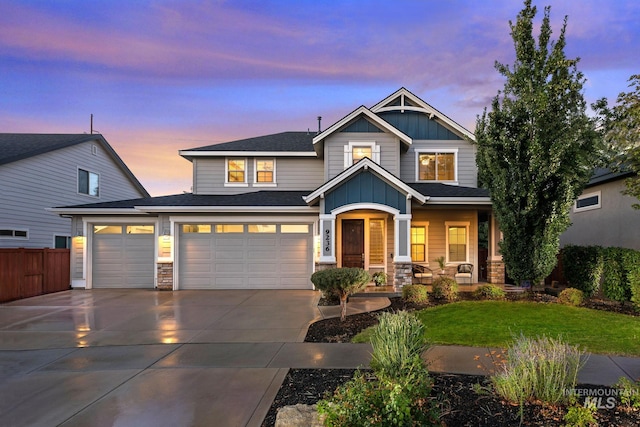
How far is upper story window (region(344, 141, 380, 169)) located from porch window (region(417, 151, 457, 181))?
2322mm

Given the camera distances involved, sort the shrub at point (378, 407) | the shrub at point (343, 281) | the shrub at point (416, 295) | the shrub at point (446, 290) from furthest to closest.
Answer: the shrub at point (446, 290) < the shrub at point (416, 295) < the shrub at point (343, 281) < the shrub at point (378, 407)

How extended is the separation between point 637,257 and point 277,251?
438 inches

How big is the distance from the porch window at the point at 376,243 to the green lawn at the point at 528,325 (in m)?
4.91

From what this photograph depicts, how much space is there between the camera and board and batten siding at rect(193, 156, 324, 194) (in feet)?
53.1

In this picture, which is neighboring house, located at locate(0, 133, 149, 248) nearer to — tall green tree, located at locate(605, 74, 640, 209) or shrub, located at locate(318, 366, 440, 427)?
shrub, located at locate(318, 366, 440, 427)

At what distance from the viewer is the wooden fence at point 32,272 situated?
12.0 metres

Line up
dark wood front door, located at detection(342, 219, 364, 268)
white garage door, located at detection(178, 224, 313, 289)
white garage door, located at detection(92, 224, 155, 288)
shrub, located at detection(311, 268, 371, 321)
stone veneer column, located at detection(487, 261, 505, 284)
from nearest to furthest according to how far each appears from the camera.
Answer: shrub, located at detection(311, 268, 371, 321) < stone veneer column, located at detection(487, 261, 505, 284) < dark wood front door, located at detection(342, 219, 364, 268) < white garage door, located at detection(178, 224, 313, 289) < white garage door, located at detection(92, 224, 155, 288)

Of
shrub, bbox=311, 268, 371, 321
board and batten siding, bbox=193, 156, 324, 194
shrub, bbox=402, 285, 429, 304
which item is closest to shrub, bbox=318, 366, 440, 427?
shrub, bbox=311, 268, 371, 321

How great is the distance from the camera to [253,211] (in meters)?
13.9

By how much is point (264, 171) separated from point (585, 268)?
12467 mm

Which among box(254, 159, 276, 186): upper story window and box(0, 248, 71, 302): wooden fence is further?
box(254, 159, 276, 186): upper story window

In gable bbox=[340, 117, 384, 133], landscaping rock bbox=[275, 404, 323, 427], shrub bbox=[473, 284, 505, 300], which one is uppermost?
gable bbox=[340, 117, 384, 133]

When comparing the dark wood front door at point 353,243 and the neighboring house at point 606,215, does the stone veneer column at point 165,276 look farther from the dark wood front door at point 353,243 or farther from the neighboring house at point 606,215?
the neighboring house at point 606,215

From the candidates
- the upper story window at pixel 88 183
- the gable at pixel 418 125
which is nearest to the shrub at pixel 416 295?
the gable at pixel 418 125
